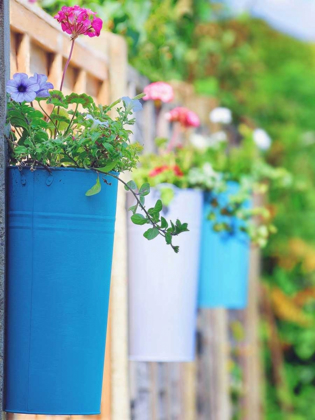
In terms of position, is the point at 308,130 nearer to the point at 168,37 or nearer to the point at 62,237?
the point at 168,37

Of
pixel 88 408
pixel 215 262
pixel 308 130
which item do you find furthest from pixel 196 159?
pixel 308 130

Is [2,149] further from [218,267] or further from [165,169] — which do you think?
[218,267]

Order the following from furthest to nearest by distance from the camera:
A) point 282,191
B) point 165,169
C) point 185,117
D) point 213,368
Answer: point 282,191, point 213,368, point 185,117, point 165,169

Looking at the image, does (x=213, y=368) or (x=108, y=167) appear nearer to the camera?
(x=108, y=167)

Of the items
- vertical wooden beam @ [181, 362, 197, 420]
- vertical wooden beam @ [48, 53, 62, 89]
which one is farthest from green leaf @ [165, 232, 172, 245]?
vertical wooden beam @ [181, 362, 197, 420]

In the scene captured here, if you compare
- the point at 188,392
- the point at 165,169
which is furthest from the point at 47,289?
the point at 188,392

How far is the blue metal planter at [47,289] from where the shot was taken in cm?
135

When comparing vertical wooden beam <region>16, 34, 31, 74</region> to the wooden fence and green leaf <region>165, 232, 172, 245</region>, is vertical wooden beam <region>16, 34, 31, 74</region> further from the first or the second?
green leaf <region>165, 232, 172, 245</region>

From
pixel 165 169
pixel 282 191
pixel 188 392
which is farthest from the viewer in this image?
pixel 282 191

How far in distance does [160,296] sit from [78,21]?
0.86m

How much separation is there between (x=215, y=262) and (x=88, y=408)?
1233mm

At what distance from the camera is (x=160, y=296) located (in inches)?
80.5

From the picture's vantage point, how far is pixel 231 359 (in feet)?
12.9

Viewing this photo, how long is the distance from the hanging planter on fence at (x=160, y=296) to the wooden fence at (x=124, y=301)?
0.10 ft
